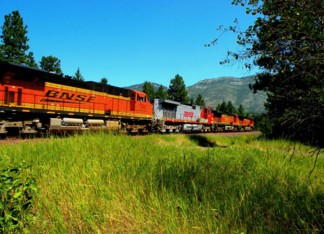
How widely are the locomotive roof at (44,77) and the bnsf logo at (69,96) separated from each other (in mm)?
641

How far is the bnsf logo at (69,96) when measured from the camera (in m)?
17.5

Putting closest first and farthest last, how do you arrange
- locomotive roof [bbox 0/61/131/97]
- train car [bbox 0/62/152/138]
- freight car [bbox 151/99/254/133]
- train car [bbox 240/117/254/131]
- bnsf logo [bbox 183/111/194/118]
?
train car [bbox 0/62/152/138] → locomotive roof [bbox 0/61/131/97] → freight car [bbox 151/99/254/133] → bnsf logo [bbox 183/111/194/118] → train car [bbox 240/117/254/131]

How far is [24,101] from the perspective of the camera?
15.7 meters

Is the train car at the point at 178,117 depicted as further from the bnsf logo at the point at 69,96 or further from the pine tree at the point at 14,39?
the pine tree at the point at 14,39

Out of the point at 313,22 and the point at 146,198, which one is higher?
the point at 313,22

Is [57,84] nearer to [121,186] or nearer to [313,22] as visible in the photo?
[121,186]

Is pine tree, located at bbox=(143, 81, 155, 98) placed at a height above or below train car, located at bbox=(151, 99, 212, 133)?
above

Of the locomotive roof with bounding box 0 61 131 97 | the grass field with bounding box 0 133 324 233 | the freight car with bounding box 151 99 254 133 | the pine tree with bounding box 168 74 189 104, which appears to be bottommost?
the grass field with bounding box 0 133 324 233

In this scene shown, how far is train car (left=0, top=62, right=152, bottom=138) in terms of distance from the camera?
14930mm

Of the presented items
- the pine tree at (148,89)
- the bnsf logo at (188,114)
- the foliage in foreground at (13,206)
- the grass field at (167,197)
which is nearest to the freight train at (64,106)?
the bnsf logo at (188,114)

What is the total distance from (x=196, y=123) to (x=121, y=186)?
117 ft

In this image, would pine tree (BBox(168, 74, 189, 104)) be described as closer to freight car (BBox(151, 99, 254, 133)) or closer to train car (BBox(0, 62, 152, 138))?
freight car (BBox(151, 99, 254, 133))

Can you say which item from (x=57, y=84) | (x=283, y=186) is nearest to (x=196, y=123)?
(x=57, y=84)

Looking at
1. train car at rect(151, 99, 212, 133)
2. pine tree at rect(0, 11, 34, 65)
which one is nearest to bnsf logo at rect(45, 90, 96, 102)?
train car at rect(151, 99, 212, 133)
